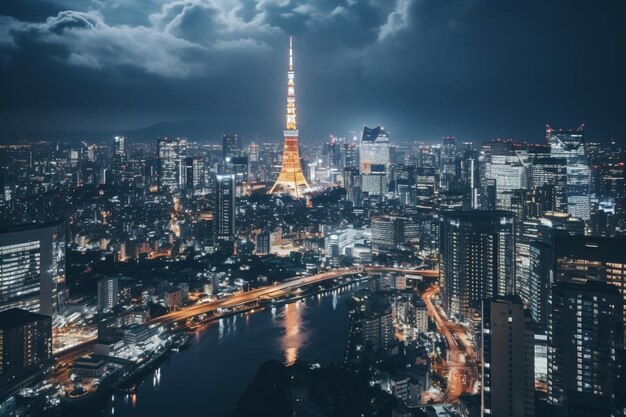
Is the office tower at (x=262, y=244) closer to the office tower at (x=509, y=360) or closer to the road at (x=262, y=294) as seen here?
the road at (x=262, y=294)

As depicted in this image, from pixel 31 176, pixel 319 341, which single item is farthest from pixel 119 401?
pixel 31 176

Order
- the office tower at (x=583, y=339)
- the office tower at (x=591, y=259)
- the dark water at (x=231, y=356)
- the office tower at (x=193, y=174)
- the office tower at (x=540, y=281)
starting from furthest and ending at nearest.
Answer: the office tower at (x=193, y=174) → the office tower at (x=540, y=281) → the office tower at (x=591, y=259) → the dark water at (x=231, y=356) → the office tower at (x=583, y=339)

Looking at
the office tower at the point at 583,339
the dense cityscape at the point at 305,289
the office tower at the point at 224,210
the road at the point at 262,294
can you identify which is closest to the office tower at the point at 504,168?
the dense cityscape at the point at 305,289

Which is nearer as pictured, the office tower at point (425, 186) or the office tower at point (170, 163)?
the office tower at point (425, 186)

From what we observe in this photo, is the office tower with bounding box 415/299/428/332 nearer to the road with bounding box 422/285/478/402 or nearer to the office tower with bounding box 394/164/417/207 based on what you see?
the road with bounding box 422/285/478/402

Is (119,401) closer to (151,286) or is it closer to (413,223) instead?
(151,286)

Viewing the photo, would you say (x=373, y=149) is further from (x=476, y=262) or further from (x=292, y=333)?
(x=292, y=333)

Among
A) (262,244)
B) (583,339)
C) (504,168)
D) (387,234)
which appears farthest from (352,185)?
(583,339)

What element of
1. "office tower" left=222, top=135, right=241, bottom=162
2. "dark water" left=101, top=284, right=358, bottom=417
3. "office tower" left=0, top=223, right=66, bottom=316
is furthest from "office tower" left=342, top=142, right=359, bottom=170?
"office tower" left=0, top=223, right=66, bottom=316
